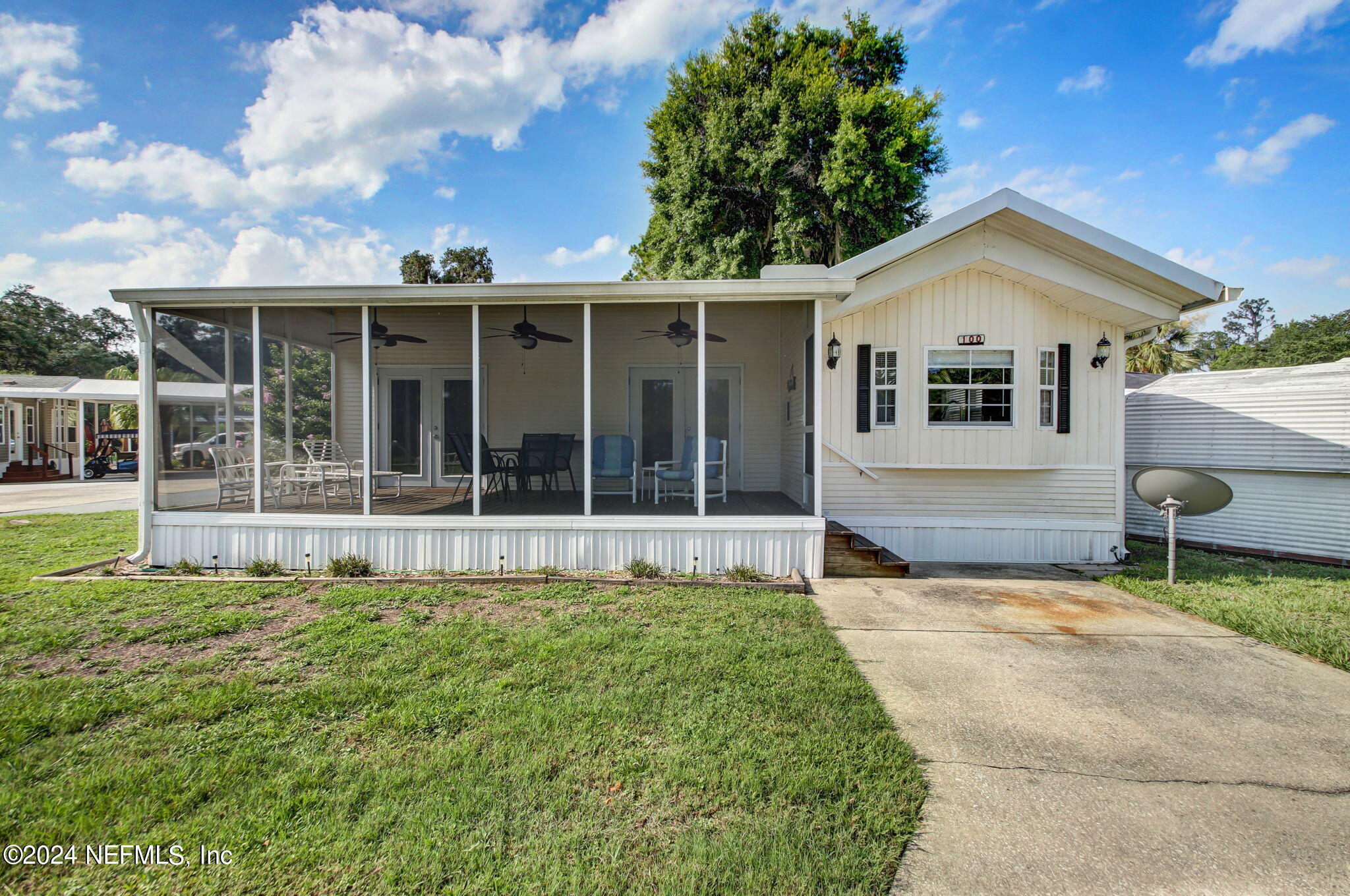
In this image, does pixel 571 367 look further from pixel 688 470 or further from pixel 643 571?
pixel 643 571

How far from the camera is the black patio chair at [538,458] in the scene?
7309 millimetres

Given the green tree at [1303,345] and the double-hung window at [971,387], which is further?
the green tree at [1303,345]

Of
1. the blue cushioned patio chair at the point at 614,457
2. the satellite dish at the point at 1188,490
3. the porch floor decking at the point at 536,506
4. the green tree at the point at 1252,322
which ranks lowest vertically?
the porch floor decking at the point at 536,506

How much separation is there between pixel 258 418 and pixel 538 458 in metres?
3.04

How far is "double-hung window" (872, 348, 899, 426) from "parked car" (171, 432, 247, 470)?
6.49 metres

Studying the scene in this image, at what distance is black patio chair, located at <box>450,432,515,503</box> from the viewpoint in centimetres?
673

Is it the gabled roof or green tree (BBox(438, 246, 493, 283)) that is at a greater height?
green tree (BBox(438, 246, 493, 283))

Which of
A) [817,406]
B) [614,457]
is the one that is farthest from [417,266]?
[817,406]

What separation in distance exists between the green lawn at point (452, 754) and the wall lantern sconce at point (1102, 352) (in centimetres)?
475

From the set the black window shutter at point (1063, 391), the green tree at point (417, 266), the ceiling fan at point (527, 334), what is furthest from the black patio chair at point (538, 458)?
the green tree at point (417, 266)

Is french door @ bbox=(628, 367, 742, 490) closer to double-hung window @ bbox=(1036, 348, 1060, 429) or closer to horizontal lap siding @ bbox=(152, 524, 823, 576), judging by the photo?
horizontal lap siding @ bbox=(152, 524, 823, 576)

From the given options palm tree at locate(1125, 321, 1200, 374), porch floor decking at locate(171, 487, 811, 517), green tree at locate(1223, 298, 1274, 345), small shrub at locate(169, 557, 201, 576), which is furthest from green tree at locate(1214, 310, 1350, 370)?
small shrub at locate(169, 557, 201, 576)

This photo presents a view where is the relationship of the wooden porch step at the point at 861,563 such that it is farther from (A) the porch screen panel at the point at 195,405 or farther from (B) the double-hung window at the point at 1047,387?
(A) the porch screen panel at the point at 195,405

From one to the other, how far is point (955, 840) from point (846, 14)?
57.7ft
